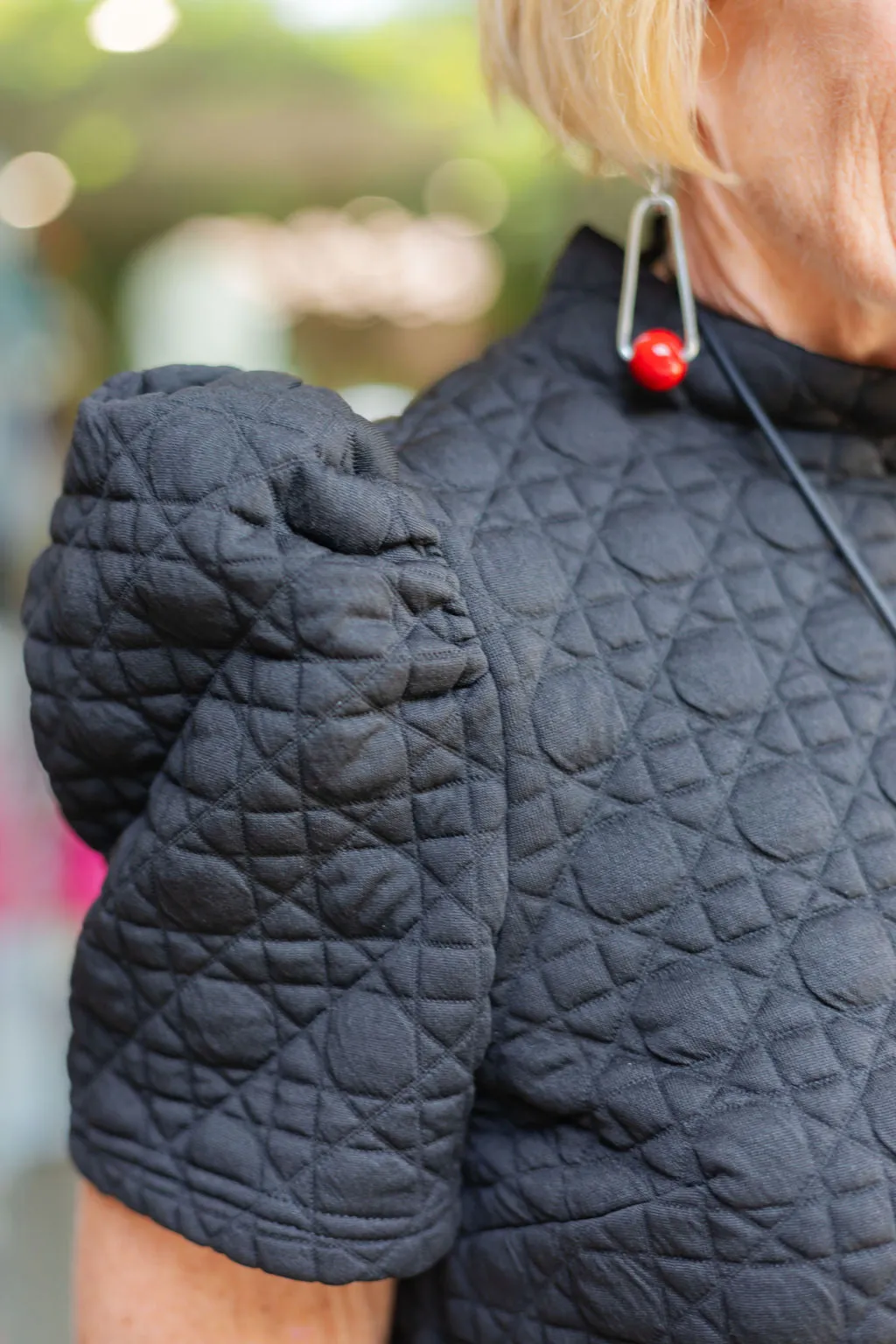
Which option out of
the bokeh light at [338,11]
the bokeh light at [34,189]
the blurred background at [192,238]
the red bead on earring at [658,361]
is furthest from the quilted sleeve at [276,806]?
the bokeh light at [34,189]

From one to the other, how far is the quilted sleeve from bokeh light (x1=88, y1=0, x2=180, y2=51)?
3661mm

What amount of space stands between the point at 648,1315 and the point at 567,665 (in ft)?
1.05

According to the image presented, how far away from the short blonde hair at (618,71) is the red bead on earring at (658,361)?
9 centimetres

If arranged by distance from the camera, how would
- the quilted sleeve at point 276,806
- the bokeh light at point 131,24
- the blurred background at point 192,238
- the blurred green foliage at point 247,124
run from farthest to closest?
1. the blurred green foliage at point 247,124
2. the bokeh light at point 131,24
3. the blurred background at point 192,238
4. the quilted sleeve at point 276,806

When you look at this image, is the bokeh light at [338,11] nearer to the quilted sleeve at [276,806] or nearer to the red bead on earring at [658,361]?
the red bead on earring at [658,361]

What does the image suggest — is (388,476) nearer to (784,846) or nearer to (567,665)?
(567,665)

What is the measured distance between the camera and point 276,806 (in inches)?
20.8

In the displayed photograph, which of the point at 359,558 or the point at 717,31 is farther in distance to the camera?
the point at 717,31

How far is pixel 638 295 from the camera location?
71 centimetres

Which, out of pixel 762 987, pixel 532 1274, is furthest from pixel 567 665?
pixel 532 1274

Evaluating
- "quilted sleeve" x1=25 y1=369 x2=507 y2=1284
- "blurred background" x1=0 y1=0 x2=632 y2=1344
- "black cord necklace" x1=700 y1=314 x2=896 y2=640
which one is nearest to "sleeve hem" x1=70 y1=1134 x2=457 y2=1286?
"quilted sleeve" x1=25 y1=369 x2=507 y2=1284

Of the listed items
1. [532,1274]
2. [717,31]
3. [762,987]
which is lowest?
[532,1274]

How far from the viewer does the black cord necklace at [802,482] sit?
67cm

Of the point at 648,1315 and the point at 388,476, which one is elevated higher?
the point at 388,476
